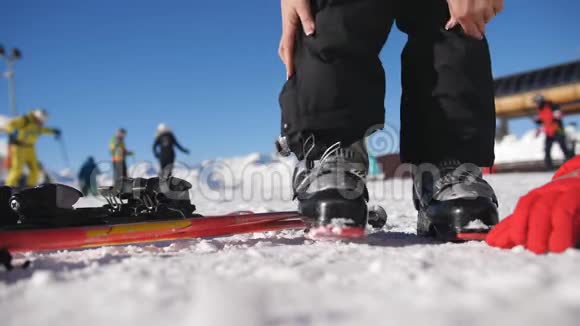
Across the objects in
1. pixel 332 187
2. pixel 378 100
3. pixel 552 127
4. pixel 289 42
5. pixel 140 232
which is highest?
pixel 552 127

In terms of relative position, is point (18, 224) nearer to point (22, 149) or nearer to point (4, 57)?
point (22, 149)

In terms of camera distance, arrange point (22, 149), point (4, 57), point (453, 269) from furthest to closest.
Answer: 1. point (4, 57)
2. point (22, 149)
3. point (453, 269)

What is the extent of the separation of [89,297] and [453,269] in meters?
0.50

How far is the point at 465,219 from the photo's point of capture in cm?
95

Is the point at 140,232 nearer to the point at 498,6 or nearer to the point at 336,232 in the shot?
the point at 336,232

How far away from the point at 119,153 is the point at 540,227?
9187 millimetres

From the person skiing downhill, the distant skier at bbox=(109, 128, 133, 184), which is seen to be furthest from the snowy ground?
the distant skier at bbox=(109, 128, 133, 184)

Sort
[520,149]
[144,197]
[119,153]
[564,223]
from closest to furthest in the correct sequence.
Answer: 1. [564,223]
2. [144,197]
3. [119,153]
4. [520,149]

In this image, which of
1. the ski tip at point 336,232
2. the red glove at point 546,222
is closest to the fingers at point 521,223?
the red glove at point 546,222

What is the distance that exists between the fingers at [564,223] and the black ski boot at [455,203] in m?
0.24

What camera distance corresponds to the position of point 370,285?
516 millimetres

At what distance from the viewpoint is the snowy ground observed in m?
0.39

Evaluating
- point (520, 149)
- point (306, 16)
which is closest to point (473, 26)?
point (306, 16)

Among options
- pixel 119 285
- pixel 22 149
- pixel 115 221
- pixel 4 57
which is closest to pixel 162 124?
pixel 22 149
